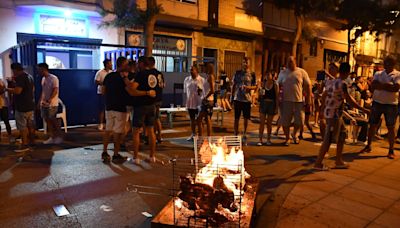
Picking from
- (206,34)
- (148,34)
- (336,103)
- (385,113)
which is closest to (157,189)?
(336,103)

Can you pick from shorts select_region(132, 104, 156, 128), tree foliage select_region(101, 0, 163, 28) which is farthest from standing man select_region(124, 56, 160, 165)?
tree foliage select_region(101, 0, 163, 28)

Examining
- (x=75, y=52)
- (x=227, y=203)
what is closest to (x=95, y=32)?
(x=75, y=52)

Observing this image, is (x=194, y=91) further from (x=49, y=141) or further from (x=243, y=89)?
(x=49, y=141)

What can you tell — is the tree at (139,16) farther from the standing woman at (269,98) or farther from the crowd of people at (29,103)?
the standing woman at (269,98)

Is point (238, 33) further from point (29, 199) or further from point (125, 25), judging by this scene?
point (29, 199)

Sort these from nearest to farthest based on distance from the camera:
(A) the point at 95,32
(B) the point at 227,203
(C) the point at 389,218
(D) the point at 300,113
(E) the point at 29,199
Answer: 1. (B) the point at 227,203
2. (C) the point at 389,218
3. (E) the point at 29,199
4. (D) the point at 300,113
5. (A) the point at 95,32

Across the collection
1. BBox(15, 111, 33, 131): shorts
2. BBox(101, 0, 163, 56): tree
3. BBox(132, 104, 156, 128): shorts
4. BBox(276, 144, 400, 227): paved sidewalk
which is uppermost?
BBox(101, 0, 163, 56): tree

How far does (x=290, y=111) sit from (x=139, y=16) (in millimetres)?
6129

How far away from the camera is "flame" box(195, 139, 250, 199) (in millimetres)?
3650

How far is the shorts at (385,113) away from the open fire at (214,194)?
4768 millimetres

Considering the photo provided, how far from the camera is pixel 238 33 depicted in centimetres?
1923

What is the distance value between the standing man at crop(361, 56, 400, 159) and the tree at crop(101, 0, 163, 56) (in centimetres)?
697

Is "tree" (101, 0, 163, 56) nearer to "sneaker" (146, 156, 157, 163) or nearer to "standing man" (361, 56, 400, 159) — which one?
"sneaker" (146, 156, 157, 163)

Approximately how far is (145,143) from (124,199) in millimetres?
3403
